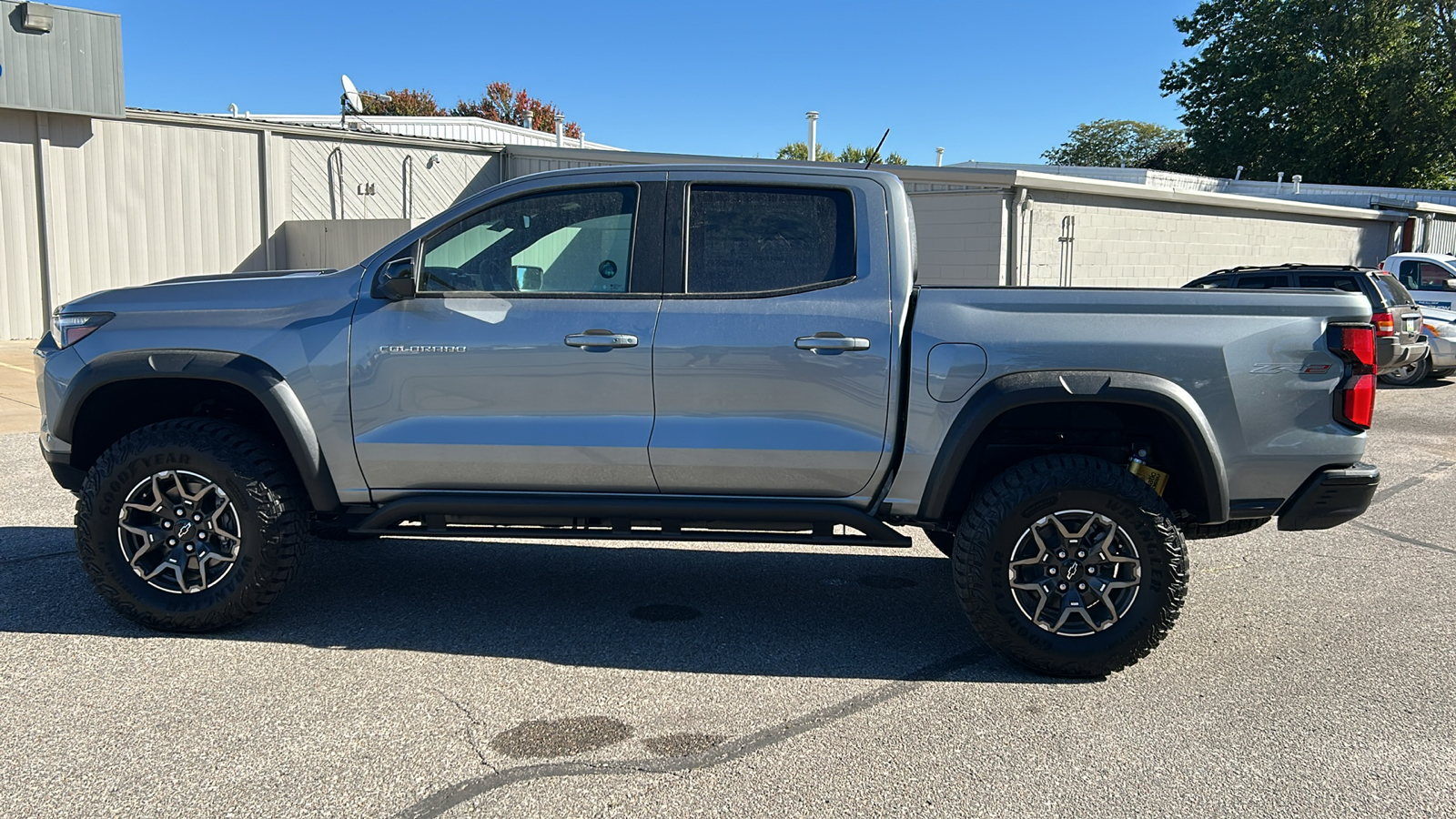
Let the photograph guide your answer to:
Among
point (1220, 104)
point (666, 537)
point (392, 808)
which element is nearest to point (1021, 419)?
point (666, 537)

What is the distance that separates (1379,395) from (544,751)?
1483cm

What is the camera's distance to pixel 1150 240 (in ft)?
67.6

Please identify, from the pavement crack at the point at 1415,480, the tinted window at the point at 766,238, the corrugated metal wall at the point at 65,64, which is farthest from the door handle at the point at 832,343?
the corrugated metal wall at the point at 65,64

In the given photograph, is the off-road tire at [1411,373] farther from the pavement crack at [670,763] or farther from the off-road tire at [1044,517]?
the pavement crack at [670,763]

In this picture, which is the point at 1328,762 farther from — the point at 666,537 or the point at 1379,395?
the point at 1379,395

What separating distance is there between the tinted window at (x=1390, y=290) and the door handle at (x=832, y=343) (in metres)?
11.7

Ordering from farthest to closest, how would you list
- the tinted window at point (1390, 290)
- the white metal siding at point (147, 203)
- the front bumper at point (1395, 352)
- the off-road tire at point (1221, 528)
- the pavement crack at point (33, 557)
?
the white metal siding at point (147, 203)
the tinted window at point (1390, 290)
the front bumper at point (1395, 352)
the pavement crack at point (33, 557)
the off-road tire at point (1221, 528)

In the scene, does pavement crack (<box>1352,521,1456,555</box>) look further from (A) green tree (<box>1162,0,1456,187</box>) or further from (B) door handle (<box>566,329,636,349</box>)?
(A) green tree (<box>1162,0,1456,187</box>)

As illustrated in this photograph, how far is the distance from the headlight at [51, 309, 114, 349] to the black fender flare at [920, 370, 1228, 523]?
3.61m

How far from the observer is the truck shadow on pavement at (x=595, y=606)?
4688 millimetres

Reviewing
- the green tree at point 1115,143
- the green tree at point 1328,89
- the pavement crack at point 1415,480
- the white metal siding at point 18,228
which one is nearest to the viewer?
the pavement crack at point 1415,480

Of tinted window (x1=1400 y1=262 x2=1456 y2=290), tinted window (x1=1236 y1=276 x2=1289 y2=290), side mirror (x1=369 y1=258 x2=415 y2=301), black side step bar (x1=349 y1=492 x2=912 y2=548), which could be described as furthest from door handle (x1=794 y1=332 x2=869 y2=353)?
tinted window (x1=1400 y1=262 x2=1456 y2=290)

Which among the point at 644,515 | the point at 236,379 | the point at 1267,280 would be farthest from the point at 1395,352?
the point at 236,379

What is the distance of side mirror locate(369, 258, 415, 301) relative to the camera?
4.62 m
